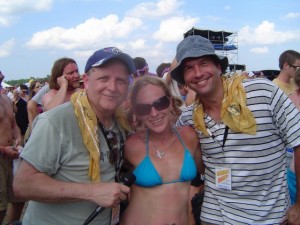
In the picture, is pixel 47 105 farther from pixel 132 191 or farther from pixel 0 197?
pixel 132 191

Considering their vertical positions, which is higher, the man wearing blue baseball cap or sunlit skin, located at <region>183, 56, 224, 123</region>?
sunlit skin, located at <region>183, 56, 224, 123</region>

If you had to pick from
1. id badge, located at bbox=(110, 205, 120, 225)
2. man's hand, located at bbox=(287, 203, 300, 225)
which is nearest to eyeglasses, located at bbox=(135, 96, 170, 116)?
id badge, located at bbox=(110, 205, 120, 225)

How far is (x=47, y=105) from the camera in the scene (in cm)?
424

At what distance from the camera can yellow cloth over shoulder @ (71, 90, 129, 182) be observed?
1.92m

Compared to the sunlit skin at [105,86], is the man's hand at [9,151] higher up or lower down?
lower down

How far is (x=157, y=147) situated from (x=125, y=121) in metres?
0.32

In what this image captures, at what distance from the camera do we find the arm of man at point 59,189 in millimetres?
1785

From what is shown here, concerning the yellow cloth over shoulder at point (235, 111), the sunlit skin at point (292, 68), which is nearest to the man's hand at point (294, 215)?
the yellow cloth over shoulder at point (235, 111)

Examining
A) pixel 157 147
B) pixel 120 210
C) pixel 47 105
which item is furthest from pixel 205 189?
pixel 47 105

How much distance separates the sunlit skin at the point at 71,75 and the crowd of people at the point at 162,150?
2.17 m

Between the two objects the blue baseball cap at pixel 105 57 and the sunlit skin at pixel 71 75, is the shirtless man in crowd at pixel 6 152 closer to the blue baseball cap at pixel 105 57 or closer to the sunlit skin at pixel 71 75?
the sunlit skin at pixel 71 75

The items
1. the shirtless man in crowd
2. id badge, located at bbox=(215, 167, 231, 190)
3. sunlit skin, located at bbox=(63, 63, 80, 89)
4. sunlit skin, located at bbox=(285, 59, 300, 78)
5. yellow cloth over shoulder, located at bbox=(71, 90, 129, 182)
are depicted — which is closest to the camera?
yellow cloth over shoulder, located at bbox=(71, 90, 129, 182)

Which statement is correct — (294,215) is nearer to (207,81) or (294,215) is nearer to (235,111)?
(235,111)

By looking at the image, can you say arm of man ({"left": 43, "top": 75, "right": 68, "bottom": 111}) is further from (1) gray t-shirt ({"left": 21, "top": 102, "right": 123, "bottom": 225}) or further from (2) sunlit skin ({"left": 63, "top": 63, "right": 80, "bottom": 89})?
(1) gray t-shirt ({"left": 21, "top": 102, "right": 123, "bottom": 225})
